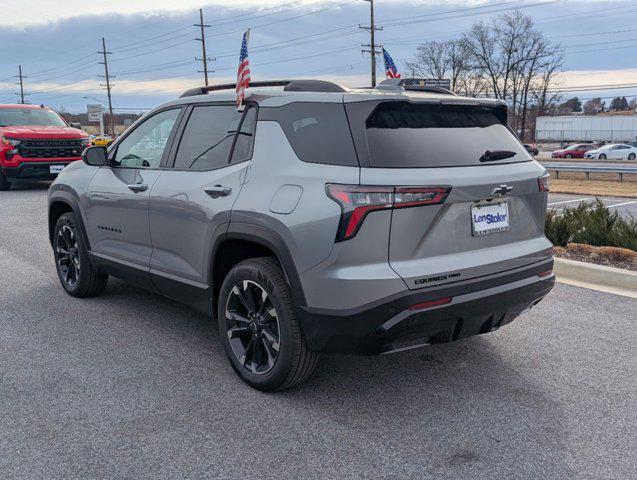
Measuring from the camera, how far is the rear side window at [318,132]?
326 centimetres

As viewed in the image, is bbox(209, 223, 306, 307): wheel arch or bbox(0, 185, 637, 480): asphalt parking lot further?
bbox(209, 223, 306, 307): wheel arch

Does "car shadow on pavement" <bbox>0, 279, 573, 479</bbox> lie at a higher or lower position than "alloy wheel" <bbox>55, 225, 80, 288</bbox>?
lower

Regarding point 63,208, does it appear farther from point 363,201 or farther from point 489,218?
point 489,218

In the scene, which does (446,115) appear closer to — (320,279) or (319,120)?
(319,120)

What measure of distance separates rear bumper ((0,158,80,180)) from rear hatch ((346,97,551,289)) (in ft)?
41.4

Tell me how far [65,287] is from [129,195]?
1716mm

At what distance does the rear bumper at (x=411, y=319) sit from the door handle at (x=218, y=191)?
941mm

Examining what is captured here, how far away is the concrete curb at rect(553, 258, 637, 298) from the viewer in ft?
18.9

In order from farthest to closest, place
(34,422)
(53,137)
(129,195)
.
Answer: (53,137), (129,195), (34,422)

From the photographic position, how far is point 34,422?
333cm

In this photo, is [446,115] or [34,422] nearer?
[34,422]

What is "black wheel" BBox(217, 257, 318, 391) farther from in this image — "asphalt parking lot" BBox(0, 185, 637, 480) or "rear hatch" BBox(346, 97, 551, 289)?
"rear hatch" BBox(346, 97, 551, 289)

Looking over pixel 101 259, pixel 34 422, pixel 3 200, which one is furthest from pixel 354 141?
pixel 3 200

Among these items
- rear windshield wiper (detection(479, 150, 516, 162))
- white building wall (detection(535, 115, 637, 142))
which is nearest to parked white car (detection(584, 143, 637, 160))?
white building wall (detection(535, 115, 637, 142))
